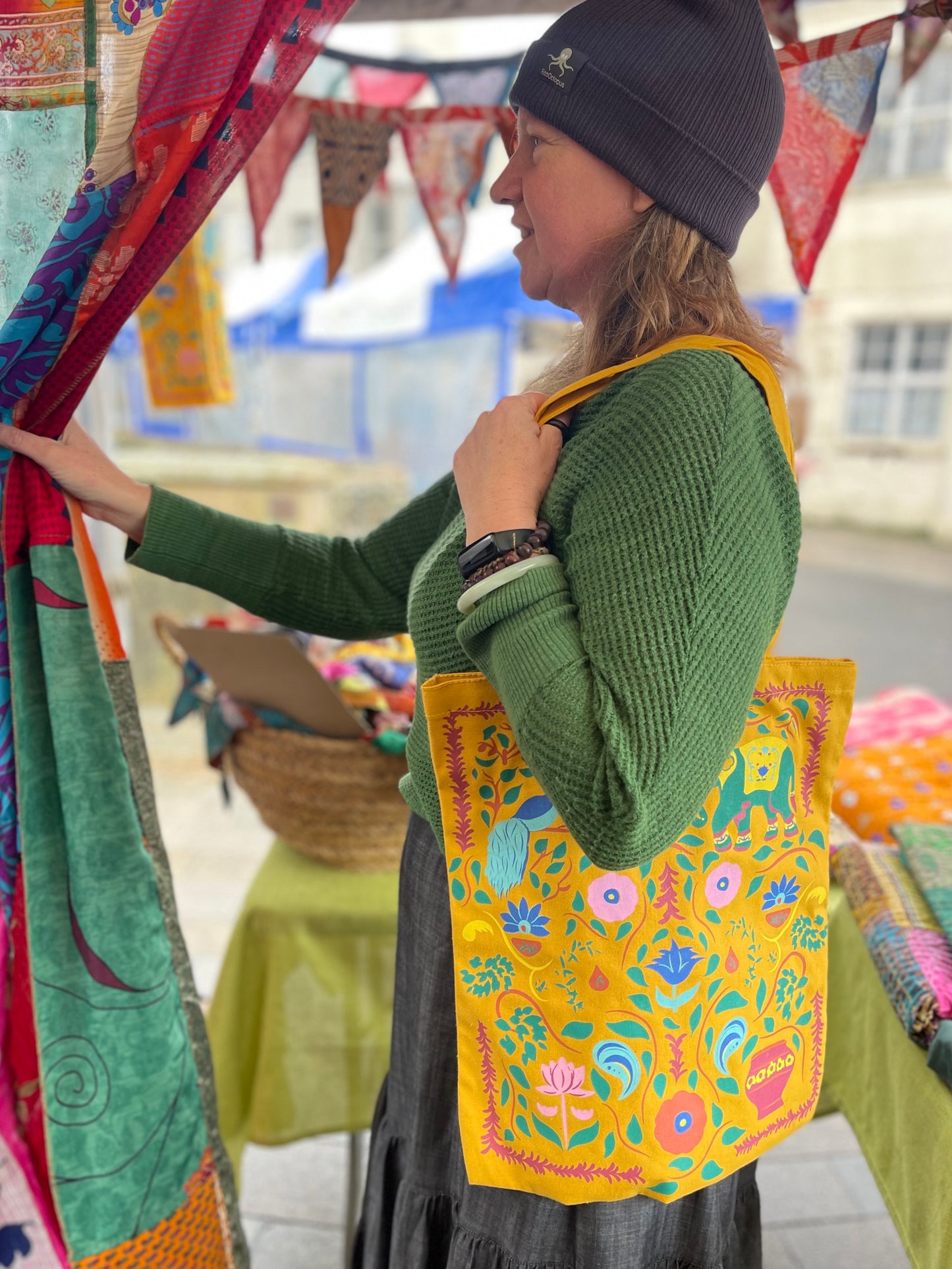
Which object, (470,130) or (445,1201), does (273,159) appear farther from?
(445,1201)

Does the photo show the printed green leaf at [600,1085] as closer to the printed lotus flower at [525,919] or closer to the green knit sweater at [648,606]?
the printed lotus flower at [525,919]

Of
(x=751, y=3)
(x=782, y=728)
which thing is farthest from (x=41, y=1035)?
(x=751, y=3)

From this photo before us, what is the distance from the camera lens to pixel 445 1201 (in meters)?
0.99

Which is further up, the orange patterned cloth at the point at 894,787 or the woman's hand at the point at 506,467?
the woman's hand at the point at 506,467

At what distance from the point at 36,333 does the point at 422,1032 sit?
775 millimetres

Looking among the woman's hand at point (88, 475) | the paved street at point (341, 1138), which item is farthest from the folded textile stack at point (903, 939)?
the woman's hand at point (88, 475)

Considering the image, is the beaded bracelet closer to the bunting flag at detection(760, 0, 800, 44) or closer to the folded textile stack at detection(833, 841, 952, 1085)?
the folded textile stack at detection(833, 841, 952, 1085)

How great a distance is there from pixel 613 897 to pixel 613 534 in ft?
0.98

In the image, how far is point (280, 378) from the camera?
22.3 ft

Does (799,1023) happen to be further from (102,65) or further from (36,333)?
(102,65)

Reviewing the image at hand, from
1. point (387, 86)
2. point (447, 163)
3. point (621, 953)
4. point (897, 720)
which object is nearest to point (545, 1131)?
point (621, 953)

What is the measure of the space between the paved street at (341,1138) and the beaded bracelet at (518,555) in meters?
1.47

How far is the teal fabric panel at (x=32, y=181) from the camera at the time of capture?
0.88 m

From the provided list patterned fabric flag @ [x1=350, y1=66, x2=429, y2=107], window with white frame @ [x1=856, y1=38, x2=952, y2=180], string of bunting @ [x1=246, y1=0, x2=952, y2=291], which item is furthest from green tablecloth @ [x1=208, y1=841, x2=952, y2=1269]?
window with white frame @ [x1=856, y1=38, x2=952, y2=180]
